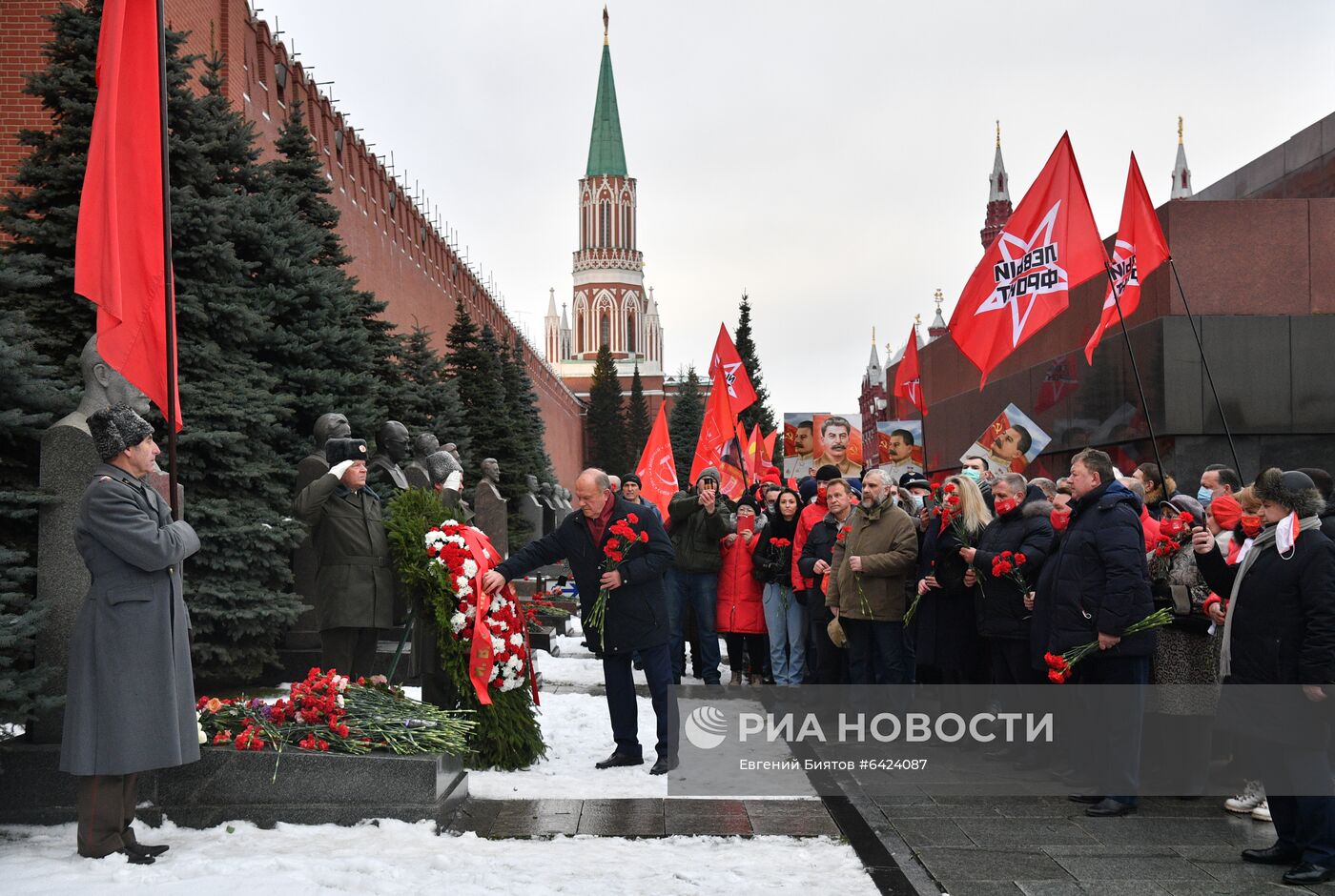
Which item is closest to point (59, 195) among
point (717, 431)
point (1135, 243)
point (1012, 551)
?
point (1012, 551)

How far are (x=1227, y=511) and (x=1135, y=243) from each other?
5028 millimetres

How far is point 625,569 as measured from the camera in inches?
296

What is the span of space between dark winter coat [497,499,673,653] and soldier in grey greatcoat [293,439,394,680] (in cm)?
84

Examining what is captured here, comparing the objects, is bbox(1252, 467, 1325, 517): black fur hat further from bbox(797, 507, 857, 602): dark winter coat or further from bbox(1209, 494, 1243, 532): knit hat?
bbox(797, 507, 857, 602): dark winter coat

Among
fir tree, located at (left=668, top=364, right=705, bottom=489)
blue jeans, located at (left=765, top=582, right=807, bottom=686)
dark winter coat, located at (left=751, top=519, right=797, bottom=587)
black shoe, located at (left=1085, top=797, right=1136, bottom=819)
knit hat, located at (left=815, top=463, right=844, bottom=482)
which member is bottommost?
black shoe, located at (left=1085, top=797, right=1136, bottom=819)

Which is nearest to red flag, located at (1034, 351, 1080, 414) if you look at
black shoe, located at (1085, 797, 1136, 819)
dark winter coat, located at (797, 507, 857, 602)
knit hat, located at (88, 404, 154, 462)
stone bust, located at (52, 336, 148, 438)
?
dark winter coat, located at (797, 507, 857, 602)

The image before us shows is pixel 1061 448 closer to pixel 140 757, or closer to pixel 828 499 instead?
pixel 828 499

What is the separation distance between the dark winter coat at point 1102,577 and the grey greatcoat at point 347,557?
3894mm

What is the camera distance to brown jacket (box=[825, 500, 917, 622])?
8.86 meters

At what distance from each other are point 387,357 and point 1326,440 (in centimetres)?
1274

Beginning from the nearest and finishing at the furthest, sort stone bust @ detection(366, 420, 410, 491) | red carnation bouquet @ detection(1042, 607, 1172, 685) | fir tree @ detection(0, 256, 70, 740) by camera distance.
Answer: fir tree @ detection(0, 256, 70, 740) < red carnation bouquet @ detection(1042, 607, 1172, 685) < stone bust @ detection(366, 420, 410, 491)

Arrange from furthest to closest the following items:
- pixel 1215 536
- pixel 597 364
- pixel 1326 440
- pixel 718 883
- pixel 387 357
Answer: pixel 597 364 < pixel 387 357 < pixel 1326 440 < pixel 1215 536 < pixel 718 883

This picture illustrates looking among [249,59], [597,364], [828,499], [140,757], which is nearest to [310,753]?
[140,757]

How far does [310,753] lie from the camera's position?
6008 millimetres
